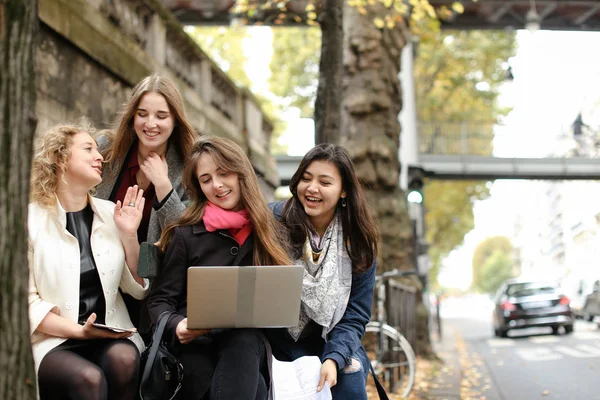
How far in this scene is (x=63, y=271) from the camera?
3.66 meters

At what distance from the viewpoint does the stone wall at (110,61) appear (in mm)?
7367

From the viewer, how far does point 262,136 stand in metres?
17.6

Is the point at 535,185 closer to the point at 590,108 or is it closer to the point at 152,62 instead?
the point at 590,108

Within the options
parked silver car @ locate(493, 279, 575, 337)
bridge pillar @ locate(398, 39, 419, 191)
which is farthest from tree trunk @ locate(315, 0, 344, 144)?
parked silver car @ locate(493, 279, 575, 337)

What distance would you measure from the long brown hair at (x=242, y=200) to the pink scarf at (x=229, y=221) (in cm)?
4

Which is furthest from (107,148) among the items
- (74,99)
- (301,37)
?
(301,37)

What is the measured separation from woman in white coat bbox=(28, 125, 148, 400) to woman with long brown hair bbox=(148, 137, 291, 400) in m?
0.20

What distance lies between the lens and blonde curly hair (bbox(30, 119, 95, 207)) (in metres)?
3.80

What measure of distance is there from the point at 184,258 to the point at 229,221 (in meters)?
0.26

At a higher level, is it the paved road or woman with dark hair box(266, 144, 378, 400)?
woman with dark hair box(266, 144, 378, 400)

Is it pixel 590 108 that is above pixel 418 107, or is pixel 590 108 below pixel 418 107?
above

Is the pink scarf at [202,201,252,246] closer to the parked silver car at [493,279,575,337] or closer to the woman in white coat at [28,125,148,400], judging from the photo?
the woman in white coat at [28,125,148,400]

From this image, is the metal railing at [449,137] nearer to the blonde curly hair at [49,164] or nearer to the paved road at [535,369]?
the paved road at [535,369]

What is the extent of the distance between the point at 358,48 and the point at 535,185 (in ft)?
438
